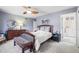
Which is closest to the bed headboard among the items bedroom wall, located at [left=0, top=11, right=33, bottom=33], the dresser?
bedroom wall, located at [left=0, top=11, right=33, bottom=33]

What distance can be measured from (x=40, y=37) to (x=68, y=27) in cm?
55

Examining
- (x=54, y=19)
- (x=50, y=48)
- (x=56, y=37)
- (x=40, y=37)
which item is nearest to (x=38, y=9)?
(x=54, y=19)

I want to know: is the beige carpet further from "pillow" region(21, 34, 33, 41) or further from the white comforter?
"pillow" region(21, 34, 33, 41)

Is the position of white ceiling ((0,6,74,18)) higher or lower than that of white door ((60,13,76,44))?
higher

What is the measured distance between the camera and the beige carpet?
1908 millimetres

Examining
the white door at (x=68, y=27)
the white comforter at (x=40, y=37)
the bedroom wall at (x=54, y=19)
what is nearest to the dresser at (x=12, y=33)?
the white comforter at (x=40, y=37)

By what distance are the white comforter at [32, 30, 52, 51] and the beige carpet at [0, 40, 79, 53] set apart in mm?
82

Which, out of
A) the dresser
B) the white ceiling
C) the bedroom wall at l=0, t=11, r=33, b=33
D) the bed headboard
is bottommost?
the dresser

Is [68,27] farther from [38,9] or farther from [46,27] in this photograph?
[38,9]

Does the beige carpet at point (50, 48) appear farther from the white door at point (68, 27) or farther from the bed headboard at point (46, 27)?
the bed headboard at point (46, 27)

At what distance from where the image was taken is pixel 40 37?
1924 millimetres

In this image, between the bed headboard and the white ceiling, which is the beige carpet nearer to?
the bed headboard
